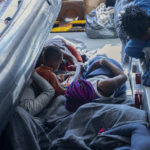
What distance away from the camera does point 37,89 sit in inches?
65.5

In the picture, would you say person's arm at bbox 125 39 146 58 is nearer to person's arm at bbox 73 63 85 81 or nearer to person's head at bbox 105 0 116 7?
person's arm at bbox 73 63 85 81

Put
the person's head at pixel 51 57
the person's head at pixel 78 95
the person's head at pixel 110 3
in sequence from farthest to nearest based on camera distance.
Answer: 1. the person's head at pixel 110 3
2. the person's head at pixel 51 57
3. the person's head at pixel 78 95

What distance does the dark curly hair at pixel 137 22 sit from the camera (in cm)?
142

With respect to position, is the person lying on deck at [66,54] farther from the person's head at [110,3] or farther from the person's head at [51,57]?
the person's head at [110,3]

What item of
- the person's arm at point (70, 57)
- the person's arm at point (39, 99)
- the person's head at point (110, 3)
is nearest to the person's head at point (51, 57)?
the person's arm at point (39, 99)

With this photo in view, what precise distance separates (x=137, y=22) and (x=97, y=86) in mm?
499

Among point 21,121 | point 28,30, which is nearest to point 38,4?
point 28,30

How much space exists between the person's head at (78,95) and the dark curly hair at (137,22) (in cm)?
44

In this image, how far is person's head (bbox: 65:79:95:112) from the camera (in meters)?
1.49

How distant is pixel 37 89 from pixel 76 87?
0.31m

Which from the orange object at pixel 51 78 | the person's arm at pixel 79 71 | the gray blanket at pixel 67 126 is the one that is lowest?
the gray blanket at pixel 67 126

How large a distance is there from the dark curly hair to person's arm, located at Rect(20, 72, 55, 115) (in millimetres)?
646

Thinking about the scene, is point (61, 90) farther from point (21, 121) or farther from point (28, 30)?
point (21, 121)

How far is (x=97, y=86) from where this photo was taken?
64.2 inches
